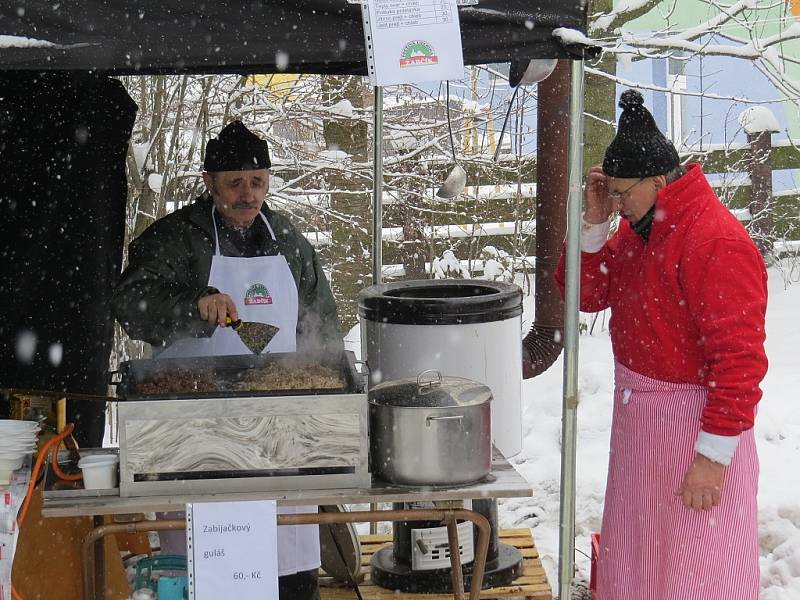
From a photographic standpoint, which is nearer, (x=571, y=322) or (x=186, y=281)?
(x=571, y=322)

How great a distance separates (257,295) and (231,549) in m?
1.30

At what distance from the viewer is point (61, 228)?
12.3 ft

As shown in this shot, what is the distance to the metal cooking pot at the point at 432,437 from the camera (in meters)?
2.66

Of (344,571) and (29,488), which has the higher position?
(29,488)

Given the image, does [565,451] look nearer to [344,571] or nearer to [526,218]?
[344,571]

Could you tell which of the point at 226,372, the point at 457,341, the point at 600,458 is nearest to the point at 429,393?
the point at 226,372

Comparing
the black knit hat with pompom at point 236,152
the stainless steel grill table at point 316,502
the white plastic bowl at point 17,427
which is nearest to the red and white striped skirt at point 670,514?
the stainless steel grill table at point 316,502

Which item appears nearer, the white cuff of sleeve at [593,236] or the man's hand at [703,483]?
the man's hand at [703,483]

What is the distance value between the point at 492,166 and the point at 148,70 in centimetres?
449

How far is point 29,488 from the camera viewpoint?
2.71 m

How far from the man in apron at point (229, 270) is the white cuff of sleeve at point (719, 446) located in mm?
1467

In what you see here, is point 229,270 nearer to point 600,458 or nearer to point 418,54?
point 418,54

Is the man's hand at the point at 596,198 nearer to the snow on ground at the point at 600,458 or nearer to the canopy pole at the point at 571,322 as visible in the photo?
the canopy pole at the point at 571,322

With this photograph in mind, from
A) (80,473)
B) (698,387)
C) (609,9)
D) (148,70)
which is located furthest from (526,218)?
(80,473)
